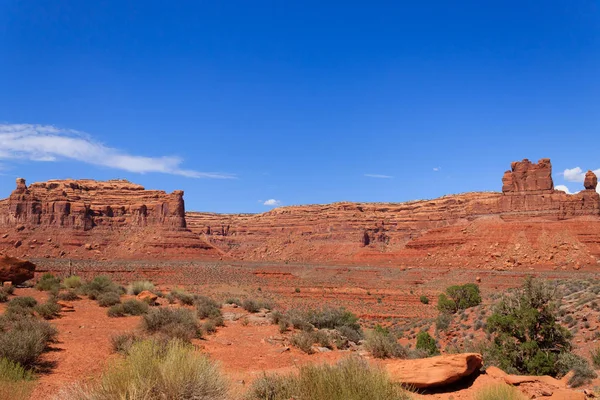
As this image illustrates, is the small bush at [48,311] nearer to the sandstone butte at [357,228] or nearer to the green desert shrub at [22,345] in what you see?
the green desert shrub at [22,345]

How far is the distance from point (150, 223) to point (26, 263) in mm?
72124

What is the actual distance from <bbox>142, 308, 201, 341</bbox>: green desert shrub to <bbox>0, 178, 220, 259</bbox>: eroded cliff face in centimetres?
7239

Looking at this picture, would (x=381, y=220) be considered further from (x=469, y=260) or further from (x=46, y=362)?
(x=46, y=362)

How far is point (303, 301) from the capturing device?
36.4 m

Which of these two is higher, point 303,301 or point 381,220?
point 381,220

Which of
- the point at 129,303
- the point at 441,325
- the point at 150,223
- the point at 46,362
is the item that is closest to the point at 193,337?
the point at 46,362

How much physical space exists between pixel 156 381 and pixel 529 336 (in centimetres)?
1323

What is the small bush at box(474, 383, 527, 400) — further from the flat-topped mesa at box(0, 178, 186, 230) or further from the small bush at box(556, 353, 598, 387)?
the flat-topped mesa at box(0, 178, 186, 230)

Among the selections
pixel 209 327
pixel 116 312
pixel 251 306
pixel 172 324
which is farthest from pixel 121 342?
pixel 251 306

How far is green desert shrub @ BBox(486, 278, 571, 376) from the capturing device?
12.9 meters

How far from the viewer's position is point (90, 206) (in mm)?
89688

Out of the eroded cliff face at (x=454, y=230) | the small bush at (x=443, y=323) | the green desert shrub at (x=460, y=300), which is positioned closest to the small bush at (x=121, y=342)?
the small bush at (x=443, y=323)

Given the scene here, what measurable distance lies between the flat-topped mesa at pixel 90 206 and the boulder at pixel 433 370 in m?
88.6

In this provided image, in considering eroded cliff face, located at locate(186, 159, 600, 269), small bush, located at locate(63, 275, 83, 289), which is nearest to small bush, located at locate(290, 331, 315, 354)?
small bush, located at locate(63, 275, 83, 289)
